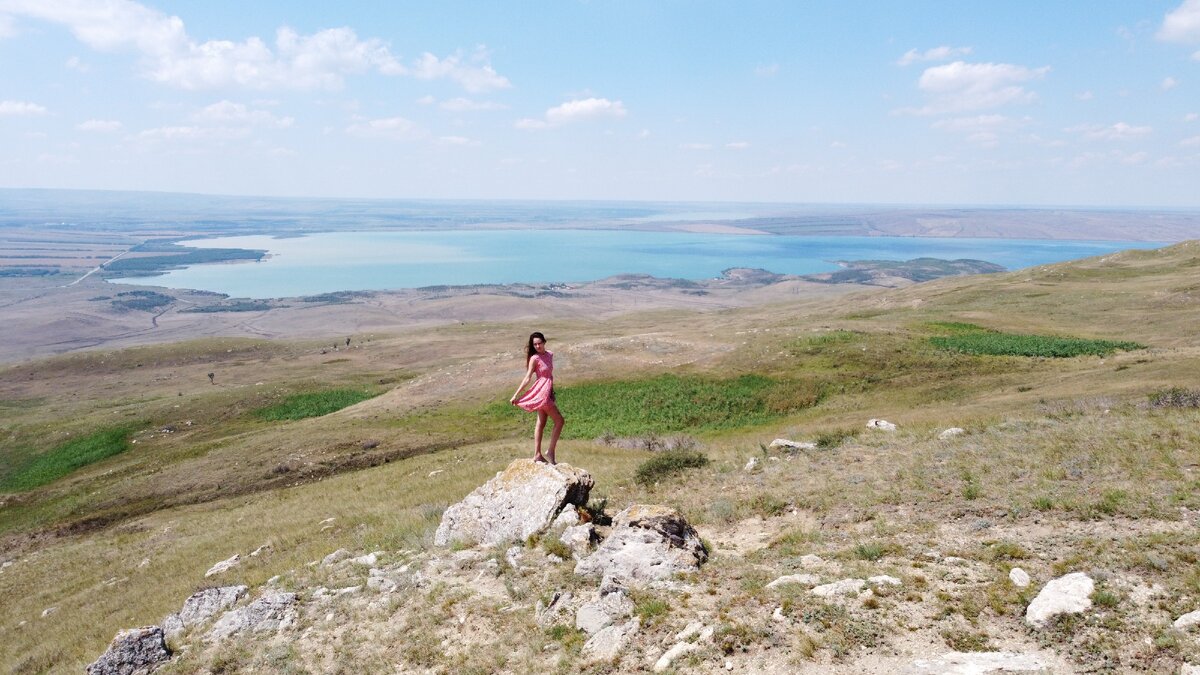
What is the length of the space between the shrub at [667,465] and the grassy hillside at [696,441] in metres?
0.44

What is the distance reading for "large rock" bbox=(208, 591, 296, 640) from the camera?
464 inches

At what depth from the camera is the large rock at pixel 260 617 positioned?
11.8m

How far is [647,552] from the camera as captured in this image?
36.3ft

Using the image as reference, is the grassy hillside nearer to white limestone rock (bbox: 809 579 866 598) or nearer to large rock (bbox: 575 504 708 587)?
large rock (bbox: 575 504 708 587)

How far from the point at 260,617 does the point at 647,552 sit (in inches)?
318

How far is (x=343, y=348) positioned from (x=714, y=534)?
3987 inches

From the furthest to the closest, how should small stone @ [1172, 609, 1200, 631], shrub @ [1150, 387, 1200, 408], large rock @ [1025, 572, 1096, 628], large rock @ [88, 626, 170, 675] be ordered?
shrub @ [1150, 387, 1200, 408]
large rock @ [88, 626, 170, 675]
large rock @ [1025, 572, 1096, 628]
small stone @ [1172, 609, 1200, 631]

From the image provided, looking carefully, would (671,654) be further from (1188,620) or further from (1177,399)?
(1177,399)

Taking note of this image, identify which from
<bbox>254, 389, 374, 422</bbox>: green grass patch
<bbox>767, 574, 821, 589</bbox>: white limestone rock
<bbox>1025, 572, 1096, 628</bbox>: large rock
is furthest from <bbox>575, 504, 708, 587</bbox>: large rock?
Answer: <bbox>254, 389, 374, 422</bbox>: green grass patch

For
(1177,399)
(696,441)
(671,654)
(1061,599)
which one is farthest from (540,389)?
(1177,399)

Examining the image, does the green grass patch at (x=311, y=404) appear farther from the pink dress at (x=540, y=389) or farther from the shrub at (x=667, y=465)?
the pink dress at (x=540, y=389)

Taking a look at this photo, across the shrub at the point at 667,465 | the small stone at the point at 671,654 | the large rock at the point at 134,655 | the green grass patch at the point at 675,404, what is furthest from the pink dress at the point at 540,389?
the green grass patch at the point at 675,404

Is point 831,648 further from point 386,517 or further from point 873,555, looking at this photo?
point 386,517

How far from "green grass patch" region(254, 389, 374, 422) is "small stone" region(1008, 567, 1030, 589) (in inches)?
2083
